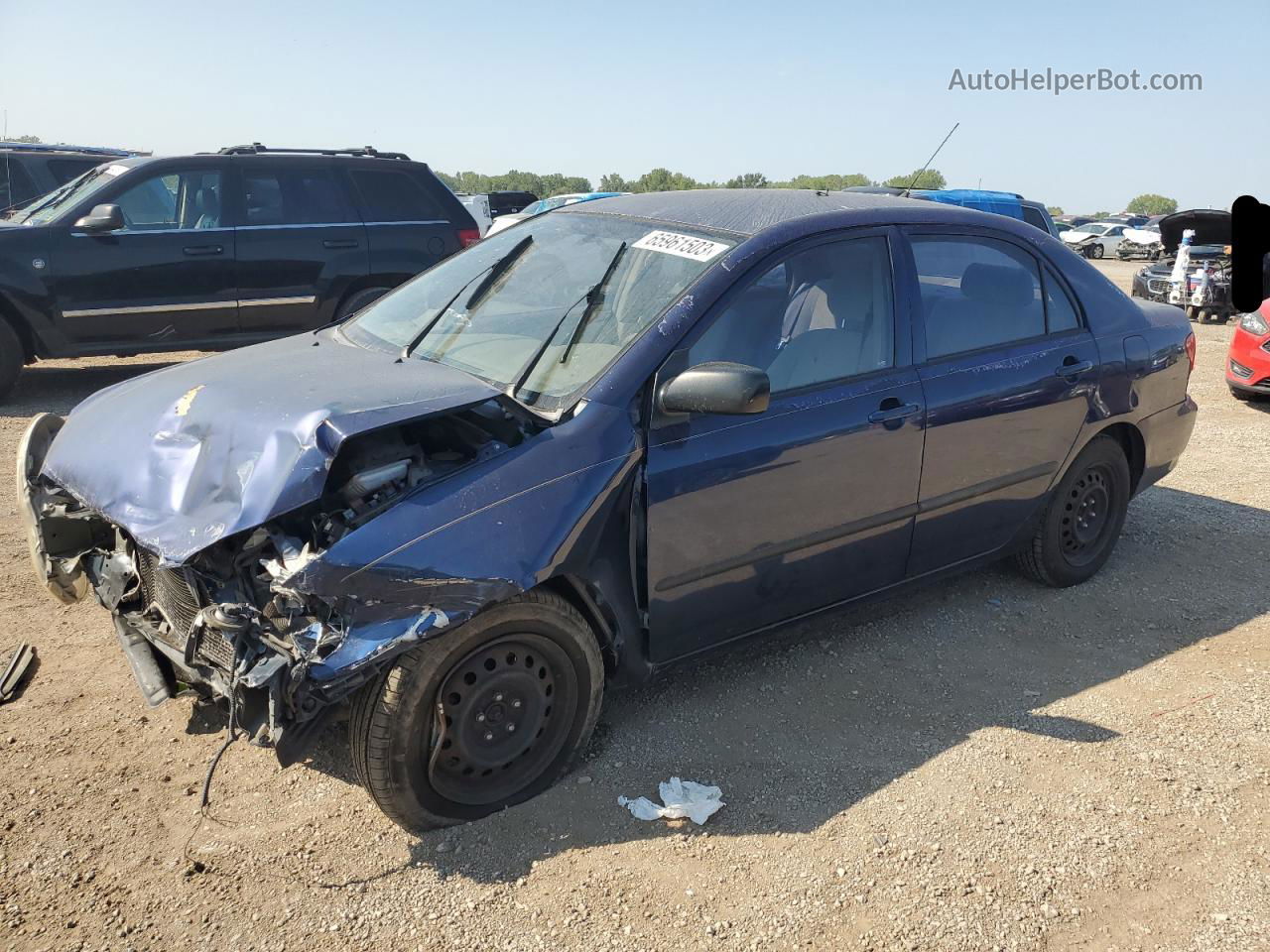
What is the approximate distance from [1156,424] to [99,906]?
4.69 metres

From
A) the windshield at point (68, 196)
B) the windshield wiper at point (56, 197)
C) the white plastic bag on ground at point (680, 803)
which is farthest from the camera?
the windshield wiper at point (56, 197)

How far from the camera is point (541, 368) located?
3.33 m

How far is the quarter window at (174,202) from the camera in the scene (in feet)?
26.7

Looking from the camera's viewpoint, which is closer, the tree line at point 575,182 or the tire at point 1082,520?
the tire at point 1082,520

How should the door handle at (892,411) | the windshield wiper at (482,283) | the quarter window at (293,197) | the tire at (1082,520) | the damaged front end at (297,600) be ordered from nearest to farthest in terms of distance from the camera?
1. the damaged front end at (297,600)
2. the door handle at (892,411)
3. the windshield wiper at (482,283)
4. the tire at (1082,520)
5. the quarter window at (293,197)

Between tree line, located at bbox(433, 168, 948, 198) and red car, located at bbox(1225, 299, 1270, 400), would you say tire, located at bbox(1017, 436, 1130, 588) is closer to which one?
red car, located at bbox(1225, 299, 1270, 400)

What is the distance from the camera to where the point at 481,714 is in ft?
9.77

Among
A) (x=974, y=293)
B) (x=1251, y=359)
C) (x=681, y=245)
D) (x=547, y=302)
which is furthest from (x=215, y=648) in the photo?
(x=1251, y=359)

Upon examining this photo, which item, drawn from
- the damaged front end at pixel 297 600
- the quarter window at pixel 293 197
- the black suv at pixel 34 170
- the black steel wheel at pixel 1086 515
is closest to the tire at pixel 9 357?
the quarter window at pixel 293 197

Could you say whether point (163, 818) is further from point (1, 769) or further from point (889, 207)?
point (889, 207)

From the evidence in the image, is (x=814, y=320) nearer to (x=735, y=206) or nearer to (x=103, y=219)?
(x=735, y=206)

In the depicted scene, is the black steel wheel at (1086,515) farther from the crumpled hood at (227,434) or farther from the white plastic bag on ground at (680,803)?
the crumpled hood at (227,434)

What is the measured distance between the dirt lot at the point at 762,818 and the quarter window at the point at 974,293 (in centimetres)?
126

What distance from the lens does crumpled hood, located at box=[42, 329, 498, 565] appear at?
2744 millimetres
